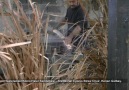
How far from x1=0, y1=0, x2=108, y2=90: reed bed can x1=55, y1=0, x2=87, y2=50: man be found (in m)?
0.03

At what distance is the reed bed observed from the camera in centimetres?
107

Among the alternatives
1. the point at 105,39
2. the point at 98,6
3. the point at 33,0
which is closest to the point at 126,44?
the point at 105,39

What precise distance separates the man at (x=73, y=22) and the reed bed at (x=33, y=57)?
0.03 metres

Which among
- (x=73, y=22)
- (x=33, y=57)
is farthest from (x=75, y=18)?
(x=33, y=57)

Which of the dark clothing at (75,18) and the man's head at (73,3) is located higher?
the man's head at (73,3)

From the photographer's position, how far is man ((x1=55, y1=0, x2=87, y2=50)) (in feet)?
3.82

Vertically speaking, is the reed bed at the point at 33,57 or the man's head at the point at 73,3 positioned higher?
the man's head at the point at 73,3

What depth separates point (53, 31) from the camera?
3.77 feet

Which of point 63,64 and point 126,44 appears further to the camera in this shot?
point 63,64

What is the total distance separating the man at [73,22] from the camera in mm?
1163

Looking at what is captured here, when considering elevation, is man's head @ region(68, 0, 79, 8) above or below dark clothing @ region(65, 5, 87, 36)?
above

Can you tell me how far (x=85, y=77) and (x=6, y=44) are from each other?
303 millimetres

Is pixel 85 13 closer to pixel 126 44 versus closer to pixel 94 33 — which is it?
pixel 94 33

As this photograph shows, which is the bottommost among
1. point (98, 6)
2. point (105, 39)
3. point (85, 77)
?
point (85, 77)
